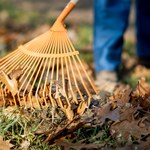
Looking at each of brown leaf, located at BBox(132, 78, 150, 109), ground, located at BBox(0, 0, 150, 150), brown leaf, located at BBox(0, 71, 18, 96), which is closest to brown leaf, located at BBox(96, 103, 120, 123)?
ground, located at BBox(0, 0, 150, 150)

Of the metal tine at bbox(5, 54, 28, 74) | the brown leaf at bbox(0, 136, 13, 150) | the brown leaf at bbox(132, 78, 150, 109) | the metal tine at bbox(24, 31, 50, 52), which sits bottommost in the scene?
the brown leaf at bbox(0, 136, 13, 150)

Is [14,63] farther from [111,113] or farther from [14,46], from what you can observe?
[14,46]

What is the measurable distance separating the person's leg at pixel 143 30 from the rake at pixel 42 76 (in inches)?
68.4

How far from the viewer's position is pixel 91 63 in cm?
456

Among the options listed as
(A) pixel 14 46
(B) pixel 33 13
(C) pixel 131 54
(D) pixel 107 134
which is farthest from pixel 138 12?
(D) pixel 107 134

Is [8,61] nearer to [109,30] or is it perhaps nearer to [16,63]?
[16,63]

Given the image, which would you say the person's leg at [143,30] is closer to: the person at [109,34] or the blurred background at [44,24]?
the blurred background at [44,24]

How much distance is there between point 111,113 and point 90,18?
11.6 feet

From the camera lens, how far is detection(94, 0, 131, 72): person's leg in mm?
3830

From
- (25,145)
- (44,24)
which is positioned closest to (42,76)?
(25,145)

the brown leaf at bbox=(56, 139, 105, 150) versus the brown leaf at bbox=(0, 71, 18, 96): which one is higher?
the brown leaf at bbox=(0, 71, 18, 96)

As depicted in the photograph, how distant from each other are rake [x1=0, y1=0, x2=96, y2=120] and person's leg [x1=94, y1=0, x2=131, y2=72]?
107 centimetres

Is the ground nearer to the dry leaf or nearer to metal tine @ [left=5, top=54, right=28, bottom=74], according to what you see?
the dry leaf

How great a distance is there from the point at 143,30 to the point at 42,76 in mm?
2034
